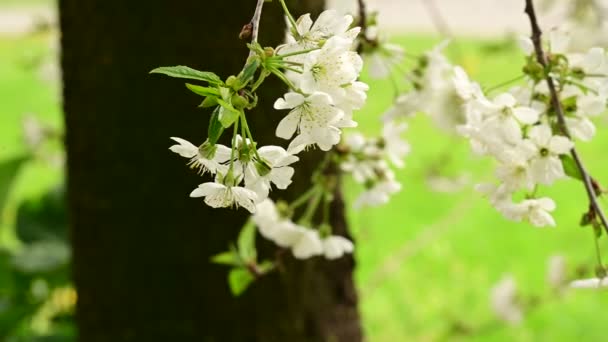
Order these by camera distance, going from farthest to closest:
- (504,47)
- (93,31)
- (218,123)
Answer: (504,47) < (93,31) < (218,123)

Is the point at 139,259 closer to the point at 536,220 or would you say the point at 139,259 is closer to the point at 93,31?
the point at 93,31

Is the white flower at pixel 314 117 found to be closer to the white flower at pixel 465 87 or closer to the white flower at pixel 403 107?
the white flower at pixel 465 87

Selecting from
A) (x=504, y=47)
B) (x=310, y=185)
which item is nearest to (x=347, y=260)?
(x=310, y=185)

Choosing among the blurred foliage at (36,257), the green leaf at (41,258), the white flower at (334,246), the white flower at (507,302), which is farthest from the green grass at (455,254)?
the white flower at (334,246)

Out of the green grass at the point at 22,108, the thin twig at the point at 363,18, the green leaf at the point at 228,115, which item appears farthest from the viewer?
the green grass at the point at 22,108

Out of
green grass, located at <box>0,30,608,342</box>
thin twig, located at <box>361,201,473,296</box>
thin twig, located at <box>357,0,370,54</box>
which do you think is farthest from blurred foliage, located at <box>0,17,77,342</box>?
thin twig, located at <box>361,201,473,296</box>

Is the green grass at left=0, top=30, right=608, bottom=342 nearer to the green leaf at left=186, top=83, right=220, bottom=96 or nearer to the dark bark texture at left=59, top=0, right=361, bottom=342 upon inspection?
the dark bark texture at left=59, top=0, right=361, bottom=342
